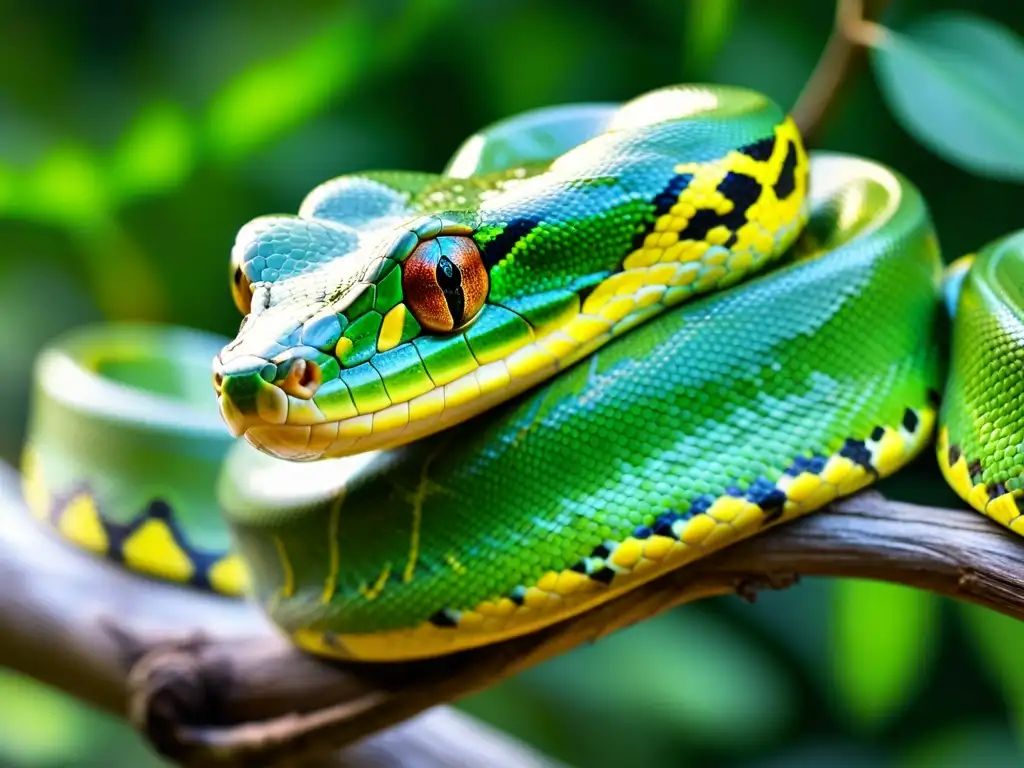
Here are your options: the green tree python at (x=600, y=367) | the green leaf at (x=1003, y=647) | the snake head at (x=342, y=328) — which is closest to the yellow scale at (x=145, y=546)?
the green tree python at (x=600, y=367)

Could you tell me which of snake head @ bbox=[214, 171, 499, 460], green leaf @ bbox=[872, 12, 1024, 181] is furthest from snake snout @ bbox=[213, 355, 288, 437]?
green leaf @ bbox=[872, 12, 1024, 181]

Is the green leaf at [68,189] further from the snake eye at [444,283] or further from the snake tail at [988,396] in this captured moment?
the snake tail at [988,396]

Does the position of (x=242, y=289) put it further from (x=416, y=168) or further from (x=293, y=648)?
(x=416, y=168)

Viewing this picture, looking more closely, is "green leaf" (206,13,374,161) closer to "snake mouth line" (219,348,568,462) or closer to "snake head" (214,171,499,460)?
"snake head" (214,171,499,460)

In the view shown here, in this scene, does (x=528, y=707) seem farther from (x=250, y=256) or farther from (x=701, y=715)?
(x=250, y=256)

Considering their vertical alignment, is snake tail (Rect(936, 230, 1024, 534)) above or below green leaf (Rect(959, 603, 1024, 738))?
above
